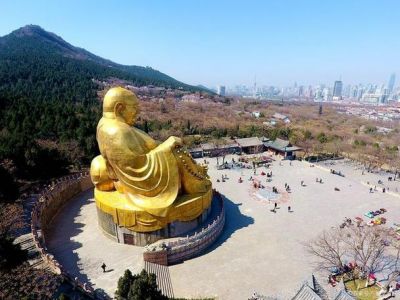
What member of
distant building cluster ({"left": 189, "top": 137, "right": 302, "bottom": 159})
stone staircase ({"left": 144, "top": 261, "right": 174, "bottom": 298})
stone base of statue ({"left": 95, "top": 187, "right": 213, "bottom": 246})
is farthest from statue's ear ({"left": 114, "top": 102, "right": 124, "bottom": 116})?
distant building cluster ({"left": 189, "top": 137, "right": 302, "bottom": 159})

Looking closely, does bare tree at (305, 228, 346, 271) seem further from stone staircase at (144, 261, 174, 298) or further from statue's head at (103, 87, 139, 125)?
statue's head at (103, 87, 139, 125)

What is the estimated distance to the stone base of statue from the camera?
17.8 m

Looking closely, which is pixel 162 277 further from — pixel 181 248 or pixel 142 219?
pixel 142 219

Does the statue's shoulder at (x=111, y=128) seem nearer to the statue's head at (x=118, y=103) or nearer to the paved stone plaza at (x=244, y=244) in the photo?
the statue's head at (x=118, y=103)

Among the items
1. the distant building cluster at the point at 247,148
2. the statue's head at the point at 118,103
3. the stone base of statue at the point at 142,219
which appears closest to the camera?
the statue's head at the point at 118,103

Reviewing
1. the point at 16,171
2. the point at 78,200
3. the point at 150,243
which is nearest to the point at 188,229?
the point at 150,243

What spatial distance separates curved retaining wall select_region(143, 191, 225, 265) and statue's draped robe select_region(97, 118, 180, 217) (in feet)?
5.97

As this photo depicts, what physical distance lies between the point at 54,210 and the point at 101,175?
641cm

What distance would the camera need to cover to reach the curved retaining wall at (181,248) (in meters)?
17.1

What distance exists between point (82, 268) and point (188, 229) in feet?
20.4

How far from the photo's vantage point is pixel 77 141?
3253cm

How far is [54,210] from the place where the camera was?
22.9 m

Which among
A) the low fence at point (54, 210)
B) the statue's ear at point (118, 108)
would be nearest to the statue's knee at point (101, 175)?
the statue's ear at point (118, 108)

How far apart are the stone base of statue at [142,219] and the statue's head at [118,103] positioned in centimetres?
483
